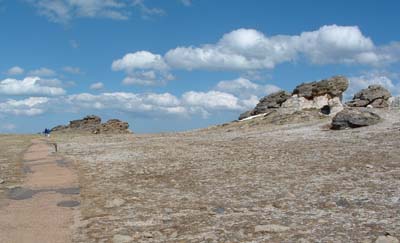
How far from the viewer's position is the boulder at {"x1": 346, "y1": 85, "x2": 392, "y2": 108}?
5506 centimetres

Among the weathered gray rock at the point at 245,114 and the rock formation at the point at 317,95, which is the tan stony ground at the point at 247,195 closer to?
the rock formation at the point at 317,95

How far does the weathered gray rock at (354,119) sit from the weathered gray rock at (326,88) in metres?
17.4

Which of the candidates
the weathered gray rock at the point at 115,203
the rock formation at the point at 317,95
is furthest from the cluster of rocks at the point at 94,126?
the weathered gray rock at the point at 115,203

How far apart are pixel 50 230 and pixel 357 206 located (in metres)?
7.78

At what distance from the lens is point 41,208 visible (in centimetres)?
1420

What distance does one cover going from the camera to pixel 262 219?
1181 cm

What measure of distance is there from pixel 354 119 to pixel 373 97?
20.4 m

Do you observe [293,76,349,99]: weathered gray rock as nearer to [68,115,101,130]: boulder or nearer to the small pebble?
[68,115,101,130]: boulder

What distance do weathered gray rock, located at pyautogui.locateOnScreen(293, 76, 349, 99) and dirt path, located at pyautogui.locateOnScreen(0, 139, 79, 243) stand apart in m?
38.4

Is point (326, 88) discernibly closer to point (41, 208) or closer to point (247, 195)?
point (247, 195)

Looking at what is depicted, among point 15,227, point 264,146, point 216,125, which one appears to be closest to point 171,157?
point 264,146

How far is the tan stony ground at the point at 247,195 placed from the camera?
35.3 ft

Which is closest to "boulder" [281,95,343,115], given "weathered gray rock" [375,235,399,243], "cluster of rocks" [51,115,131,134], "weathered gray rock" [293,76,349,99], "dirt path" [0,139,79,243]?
"weathered gray rock" [293,76,349,99]

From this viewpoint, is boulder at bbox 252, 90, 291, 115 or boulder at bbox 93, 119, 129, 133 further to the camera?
boulder at bbox 93, 119, 129, 133
